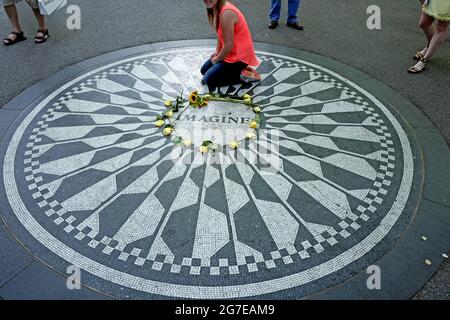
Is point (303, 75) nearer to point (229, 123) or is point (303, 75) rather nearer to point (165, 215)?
point (229, 123)

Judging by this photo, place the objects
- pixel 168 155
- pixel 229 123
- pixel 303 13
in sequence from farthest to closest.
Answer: pixel 303 13 < pixel 229 123 < pixel 168 155

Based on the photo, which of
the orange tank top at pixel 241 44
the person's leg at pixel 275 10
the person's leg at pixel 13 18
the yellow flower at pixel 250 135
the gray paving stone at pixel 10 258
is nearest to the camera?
the gray paving stone at pixel 10 258

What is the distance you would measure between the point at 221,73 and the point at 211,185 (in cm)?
181

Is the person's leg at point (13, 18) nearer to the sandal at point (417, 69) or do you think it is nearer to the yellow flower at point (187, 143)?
the yellow flower at point (187, 143)

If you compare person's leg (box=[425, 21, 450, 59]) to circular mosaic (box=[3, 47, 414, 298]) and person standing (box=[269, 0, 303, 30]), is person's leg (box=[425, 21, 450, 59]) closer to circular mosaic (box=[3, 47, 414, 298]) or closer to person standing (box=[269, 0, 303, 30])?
circular mosaic (box=[3, 47, 414, 298])

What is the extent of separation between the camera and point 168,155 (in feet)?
10.6

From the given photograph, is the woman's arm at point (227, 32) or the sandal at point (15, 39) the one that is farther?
the sandal at point (15, 39)

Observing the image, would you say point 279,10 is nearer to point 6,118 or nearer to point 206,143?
point 206,143

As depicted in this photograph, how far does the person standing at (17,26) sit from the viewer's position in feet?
16.5

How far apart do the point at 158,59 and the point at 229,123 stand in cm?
180

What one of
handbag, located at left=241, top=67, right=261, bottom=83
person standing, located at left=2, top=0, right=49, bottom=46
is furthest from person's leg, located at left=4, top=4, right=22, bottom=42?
handbag, located at left=241, top=67, right=261, bottom=83

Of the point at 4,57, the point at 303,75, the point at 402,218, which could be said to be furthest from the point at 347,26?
the point at 4,57

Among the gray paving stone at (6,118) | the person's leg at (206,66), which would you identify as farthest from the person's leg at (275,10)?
the gray paving stone at (6,118)

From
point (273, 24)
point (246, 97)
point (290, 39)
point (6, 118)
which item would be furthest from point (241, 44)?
point (6, 118)
